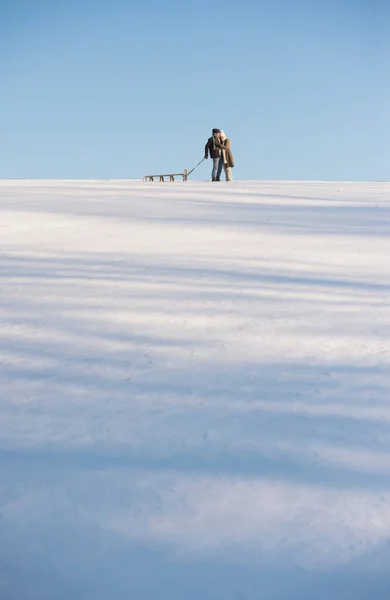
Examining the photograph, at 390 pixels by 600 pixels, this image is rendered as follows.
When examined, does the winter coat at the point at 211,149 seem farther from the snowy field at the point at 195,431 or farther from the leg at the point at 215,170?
the snowy field at the point at 195,431

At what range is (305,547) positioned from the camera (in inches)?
60.1

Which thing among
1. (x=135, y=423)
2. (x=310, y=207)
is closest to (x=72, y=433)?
(x=135, y=423)

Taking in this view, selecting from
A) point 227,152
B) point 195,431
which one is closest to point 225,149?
point 227,152

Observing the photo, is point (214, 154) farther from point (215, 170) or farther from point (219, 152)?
point (215, 170)

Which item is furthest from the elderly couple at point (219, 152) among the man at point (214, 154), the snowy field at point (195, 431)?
the snowy field at point (195, 431)

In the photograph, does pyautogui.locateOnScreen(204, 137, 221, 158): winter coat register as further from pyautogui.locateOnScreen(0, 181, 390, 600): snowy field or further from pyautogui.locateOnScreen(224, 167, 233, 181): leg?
pyautogui.locateOnScreen(0, 181, 390, 600): snowy field

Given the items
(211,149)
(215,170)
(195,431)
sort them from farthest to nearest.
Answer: (215,170) < (211,149) < (195,431)

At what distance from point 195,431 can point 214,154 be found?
47.3ft

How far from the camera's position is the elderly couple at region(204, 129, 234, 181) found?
15.9 meters

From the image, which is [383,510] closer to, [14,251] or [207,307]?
[207,307]

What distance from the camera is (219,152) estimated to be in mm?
16000

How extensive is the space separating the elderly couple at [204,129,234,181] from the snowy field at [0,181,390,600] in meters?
11.9

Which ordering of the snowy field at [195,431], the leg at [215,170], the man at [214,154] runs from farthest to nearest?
the leg at [215,170]
the man at [214,154]
the snowy field at [195,431]

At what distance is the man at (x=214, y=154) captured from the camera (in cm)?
1587
